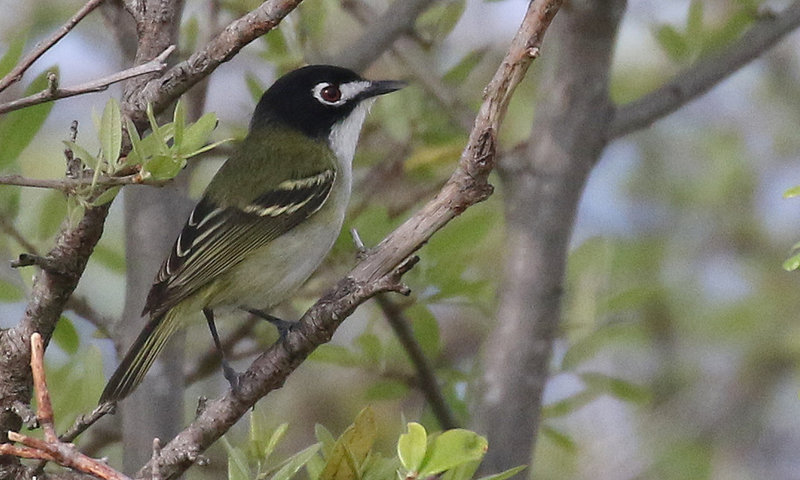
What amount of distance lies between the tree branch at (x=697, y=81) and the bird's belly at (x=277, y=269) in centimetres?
106

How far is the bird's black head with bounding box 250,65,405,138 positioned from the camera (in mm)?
4727

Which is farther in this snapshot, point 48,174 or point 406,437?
point 48,174

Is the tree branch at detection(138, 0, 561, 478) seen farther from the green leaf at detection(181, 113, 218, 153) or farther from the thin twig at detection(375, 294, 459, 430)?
the thin twig at detection(375, 294, 459, 430)

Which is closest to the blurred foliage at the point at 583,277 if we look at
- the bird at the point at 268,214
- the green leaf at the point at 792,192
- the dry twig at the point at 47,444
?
the bird at the point at 268,214

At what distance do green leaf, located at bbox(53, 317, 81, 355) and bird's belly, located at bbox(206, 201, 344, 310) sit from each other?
547mm

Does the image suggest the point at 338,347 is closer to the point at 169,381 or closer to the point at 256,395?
the point at 169,381

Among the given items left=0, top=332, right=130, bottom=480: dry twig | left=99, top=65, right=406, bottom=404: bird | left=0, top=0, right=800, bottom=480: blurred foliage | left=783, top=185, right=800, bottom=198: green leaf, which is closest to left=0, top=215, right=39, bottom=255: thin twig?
left=0, top=0, right=800, bottom=480: blurred foliage

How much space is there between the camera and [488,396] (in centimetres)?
401

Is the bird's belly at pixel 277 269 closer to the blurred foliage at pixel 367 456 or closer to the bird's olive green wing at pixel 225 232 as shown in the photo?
the bird's olive green wing at pixel 225 232

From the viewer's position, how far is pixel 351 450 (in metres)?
2.69

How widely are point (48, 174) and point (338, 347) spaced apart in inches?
99.0

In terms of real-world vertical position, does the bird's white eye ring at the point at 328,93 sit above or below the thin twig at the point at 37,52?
above

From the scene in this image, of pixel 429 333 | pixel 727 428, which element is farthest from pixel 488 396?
pixel 727 428

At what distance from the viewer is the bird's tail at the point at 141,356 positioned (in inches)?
134
